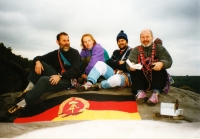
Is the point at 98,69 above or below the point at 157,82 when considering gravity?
above

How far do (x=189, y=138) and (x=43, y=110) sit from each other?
163 centimetres

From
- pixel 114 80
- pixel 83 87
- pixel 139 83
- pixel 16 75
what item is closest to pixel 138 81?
pixel 139 83

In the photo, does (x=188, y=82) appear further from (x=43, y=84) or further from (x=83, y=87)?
(x=43, y=84)

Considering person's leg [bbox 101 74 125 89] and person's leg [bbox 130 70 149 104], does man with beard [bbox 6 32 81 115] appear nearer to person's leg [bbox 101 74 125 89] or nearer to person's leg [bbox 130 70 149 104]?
person's leg [bbox 101 74 125 89]

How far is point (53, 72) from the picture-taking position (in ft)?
9.07

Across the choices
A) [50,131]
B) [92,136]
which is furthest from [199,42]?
[50,131]

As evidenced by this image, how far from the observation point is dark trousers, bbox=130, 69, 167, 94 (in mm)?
2395

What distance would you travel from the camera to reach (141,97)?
238 centimetres

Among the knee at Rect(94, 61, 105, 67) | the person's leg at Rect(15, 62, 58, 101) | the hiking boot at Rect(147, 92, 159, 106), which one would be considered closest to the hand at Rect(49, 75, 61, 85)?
the person's leg at Rect(15, 62, 58, 101)

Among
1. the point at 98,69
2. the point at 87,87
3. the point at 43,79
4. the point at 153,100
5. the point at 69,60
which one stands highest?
the point at 69,60

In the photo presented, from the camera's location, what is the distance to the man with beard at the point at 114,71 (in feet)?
8.53

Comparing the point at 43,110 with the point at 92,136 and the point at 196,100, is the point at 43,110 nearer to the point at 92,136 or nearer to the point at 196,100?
the point at 92,136

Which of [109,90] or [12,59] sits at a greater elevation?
[12,59]

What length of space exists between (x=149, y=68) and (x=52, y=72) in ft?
4.07
